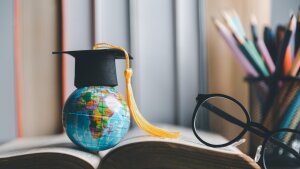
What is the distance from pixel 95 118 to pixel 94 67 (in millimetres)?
69

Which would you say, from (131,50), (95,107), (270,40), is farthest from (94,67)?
(270,40)

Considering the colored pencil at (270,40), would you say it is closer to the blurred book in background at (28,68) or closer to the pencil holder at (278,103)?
the pencil holder at (278,103)

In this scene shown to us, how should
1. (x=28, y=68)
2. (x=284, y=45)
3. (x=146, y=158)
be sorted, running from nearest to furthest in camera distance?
(x=146, y=158)
(x=284, y=45)
(x=28, y=68)

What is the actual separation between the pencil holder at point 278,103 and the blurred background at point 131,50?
10cm

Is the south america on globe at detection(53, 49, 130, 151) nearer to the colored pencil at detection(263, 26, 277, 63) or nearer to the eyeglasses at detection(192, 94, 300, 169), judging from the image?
the eyeglasses at detection(192, 94, 300, 169)

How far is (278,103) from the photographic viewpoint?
0.49 meters

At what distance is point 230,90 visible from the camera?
2.06 feet

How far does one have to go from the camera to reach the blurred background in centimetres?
59

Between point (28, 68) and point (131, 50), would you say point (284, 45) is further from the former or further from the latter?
point (28, 68)

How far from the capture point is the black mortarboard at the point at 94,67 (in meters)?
0.44

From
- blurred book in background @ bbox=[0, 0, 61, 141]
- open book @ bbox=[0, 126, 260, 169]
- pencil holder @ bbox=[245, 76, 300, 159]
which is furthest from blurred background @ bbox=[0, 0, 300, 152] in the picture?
open book @ bbox=[0, 126, 260, 169]

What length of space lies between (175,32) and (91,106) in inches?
10.6

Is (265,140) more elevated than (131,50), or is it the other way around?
(131,50)

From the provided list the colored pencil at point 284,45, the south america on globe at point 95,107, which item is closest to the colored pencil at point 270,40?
the colored pencil at point 284,45
